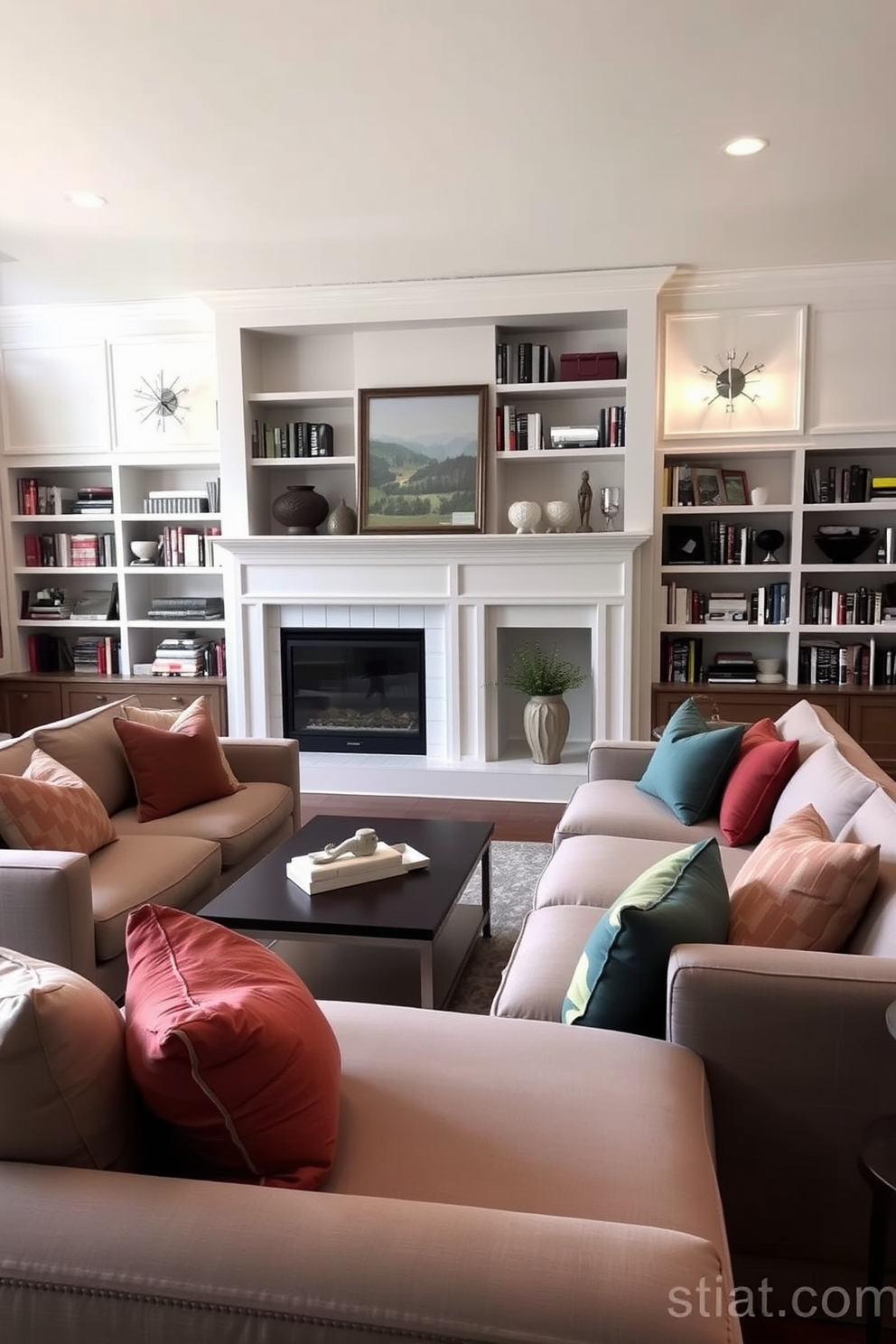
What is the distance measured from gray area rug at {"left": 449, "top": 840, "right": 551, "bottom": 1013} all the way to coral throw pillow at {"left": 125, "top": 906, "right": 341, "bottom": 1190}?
1416 millimetres

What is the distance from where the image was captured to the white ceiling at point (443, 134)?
8.27ft

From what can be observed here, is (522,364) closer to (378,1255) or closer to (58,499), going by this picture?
(58,499)

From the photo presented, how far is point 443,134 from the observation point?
3152 mm

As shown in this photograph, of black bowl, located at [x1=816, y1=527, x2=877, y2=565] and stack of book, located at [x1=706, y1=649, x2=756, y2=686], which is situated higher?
black bowl, located at [x1=816, y1=527, x2=877, y2=565]

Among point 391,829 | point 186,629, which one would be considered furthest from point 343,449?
point 391,829

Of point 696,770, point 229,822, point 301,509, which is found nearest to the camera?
point 696,770

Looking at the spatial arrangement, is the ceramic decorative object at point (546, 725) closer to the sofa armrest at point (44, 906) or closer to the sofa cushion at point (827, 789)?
the sofa cushion at point (827, 789)

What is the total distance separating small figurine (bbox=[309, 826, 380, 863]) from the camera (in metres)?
2.67

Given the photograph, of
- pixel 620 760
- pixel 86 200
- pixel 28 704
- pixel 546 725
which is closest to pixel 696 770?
pixel 620 760

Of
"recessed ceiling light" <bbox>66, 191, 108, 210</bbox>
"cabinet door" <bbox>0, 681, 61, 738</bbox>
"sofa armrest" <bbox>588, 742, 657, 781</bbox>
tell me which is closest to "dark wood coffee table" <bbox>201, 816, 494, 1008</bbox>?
"sofa armrest" <bbox>588, 742, 657, 781</bbox>

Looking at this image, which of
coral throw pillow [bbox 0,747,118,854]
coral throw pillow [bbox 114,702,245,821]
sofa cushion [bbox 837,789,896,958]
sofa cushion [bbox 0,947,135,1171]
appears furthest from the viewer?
coral throw pillow [bbox 114,702,245,821]

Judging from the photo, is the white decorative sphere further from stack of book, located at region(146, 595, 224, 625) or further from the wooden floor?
stack of book, located at region(146, 595, 224, 625)

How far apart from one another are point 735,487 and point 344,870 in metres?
3.43

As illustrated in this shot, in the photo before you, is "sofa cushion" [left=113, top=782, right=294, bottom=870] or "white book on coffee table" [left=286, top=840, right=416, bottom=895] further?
"sofa cushion" [left=113, top=782, right=294, bottom=870]
